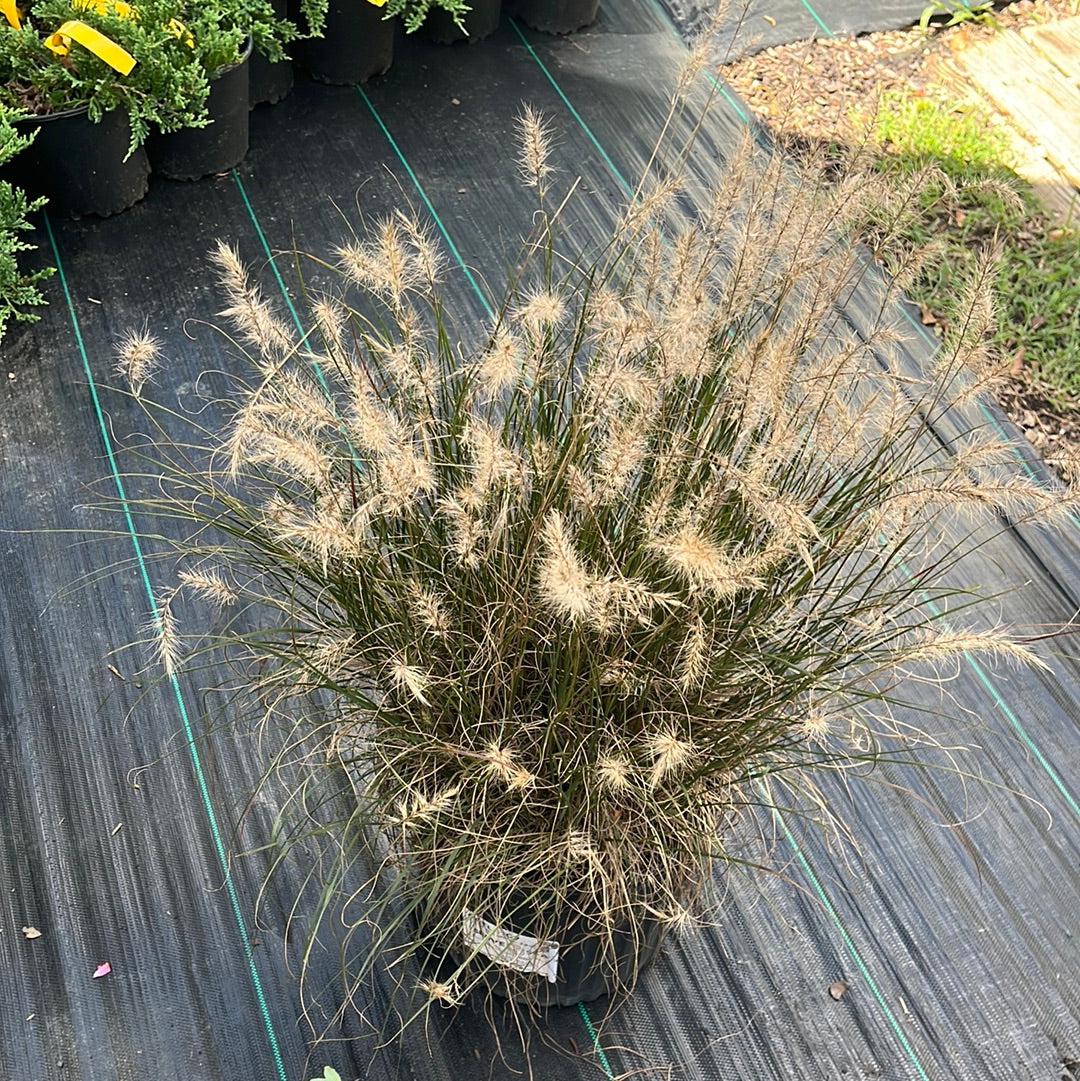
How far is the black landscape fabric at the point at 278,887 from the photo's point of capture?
63.5 inches

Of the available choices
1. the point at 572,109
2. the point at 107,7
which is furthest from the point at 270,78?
the point at 572,109

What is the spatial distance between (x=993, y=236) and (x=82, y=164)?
7.51 feet

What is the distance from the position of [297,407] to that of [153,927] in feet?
3.14

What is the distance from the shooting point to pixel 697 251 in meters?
1.45

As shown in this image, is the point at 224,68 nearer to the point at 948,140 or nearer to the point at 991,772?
the point at 948,140

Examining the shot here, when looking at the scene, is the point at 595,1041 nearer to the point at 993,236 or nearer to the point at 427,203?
the point at 427,203

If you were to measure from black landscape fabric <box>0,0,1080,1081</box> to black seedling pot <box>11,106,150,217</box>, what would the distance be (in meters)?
0.29

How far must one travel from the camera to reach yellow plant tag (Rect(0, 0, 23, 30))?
100 inches

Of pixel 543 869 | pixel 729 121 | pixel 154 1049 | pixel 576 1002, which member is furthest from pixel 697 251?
pixel 729 121

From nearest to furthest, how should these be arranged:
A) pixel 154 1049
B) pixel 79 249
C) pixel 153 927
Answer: pixel 154 1049 < pixel 153 927 < pixel 79 249

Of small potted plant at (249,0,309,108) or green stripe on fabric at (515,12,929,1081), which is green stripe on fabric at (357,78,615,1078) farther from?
green stripe on fabric at (515,12,929,1081)

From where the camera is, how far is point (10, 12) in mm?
2559

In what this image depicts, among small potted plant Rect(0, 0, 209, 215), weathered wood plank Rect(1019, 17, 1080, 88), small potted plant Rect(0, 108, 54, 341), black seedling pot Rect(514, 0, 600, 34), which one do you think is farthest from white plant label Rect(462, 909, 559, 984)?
weathered wood plank Rect(1019, 17, 1080, 88)

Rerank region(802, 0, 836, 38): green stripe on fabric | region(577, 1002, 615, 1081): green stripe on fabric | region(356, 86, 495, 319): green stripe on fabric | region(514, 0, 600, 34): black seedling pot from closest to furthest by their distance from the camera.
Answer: region(577, 1002, 615, 1081): green stripe on fabric
region(356, 86, 495, 319): green stripe on fabric
region(514, 0, 600, 34): black seedling pot
region(802, 0, 836, 38): green stripe on fabric
